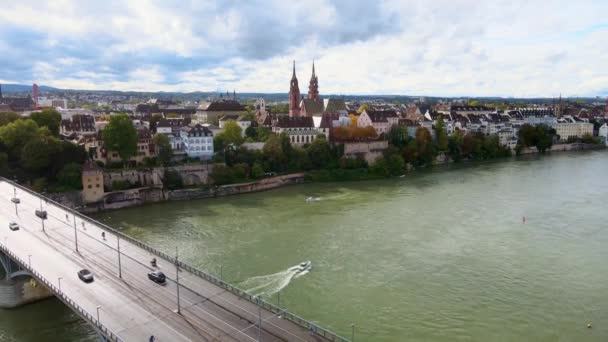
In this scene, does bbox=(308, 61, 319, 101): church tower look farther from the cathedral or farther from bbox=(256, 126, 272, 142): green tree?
bbox=(256, 126, 272, 142): green tree

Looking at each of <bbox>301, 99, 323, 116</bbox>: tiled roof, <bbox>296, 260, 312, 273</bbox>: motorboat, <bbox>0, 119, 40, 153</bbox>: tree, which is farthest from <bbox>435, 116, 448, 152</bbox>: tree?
<bbox>0, 119, 40, 153</bbox>: tree

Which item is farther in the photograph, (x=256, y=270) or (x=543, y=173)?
(x=543, y=173)

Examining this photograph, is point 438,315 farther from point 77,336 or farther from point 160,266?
point 77,336

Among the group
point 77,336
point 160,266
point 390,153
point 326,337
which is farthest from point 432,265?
point 390,153

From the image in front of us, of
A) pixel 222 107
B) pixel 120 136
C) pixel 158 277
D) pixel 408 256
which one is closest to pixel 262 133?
pixel 120 136

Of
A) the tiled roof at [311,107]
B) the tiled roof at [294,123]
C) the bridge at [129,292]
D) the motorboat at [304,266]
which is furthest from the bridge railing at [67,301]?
the tiled roof at [311,107]
